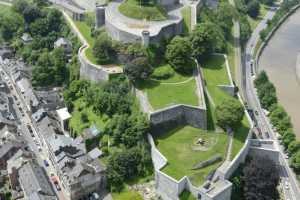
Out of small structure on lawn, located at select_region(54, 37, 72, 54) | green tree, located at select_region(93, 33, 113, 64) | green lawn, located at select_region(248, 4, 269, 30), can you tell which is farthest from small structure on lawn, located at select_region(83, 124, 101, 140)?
green lawn, located at select_region(248, 4, 269, 30)

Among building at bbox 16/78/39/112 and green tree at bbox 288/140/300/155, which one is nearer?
Answer: green tree at bbox 288/140/300/155

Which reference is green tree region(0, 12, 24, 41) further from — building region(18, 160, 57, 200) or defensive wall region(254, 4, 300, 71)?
defensive wall region(254, 4, 300, 71)

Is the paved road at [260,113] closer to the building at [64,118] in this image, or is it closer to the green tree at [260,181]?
the green tree at [260,181]

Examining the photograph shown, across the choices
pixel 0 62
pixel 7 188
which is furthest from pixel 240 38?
pixel 7 188

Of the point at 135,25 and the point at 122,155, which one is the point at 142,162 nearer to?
the point at 122,155

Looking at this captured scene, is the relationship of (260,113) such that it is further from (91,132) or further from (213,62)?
(91,132)

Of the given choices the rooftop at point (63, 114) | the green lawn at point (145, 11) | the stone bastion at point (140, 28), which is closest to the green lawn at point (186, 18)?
the stone bastion at point (140, 28)

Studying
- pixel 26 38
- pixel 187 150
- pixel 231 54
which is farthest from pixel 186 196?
pixel 26 38
